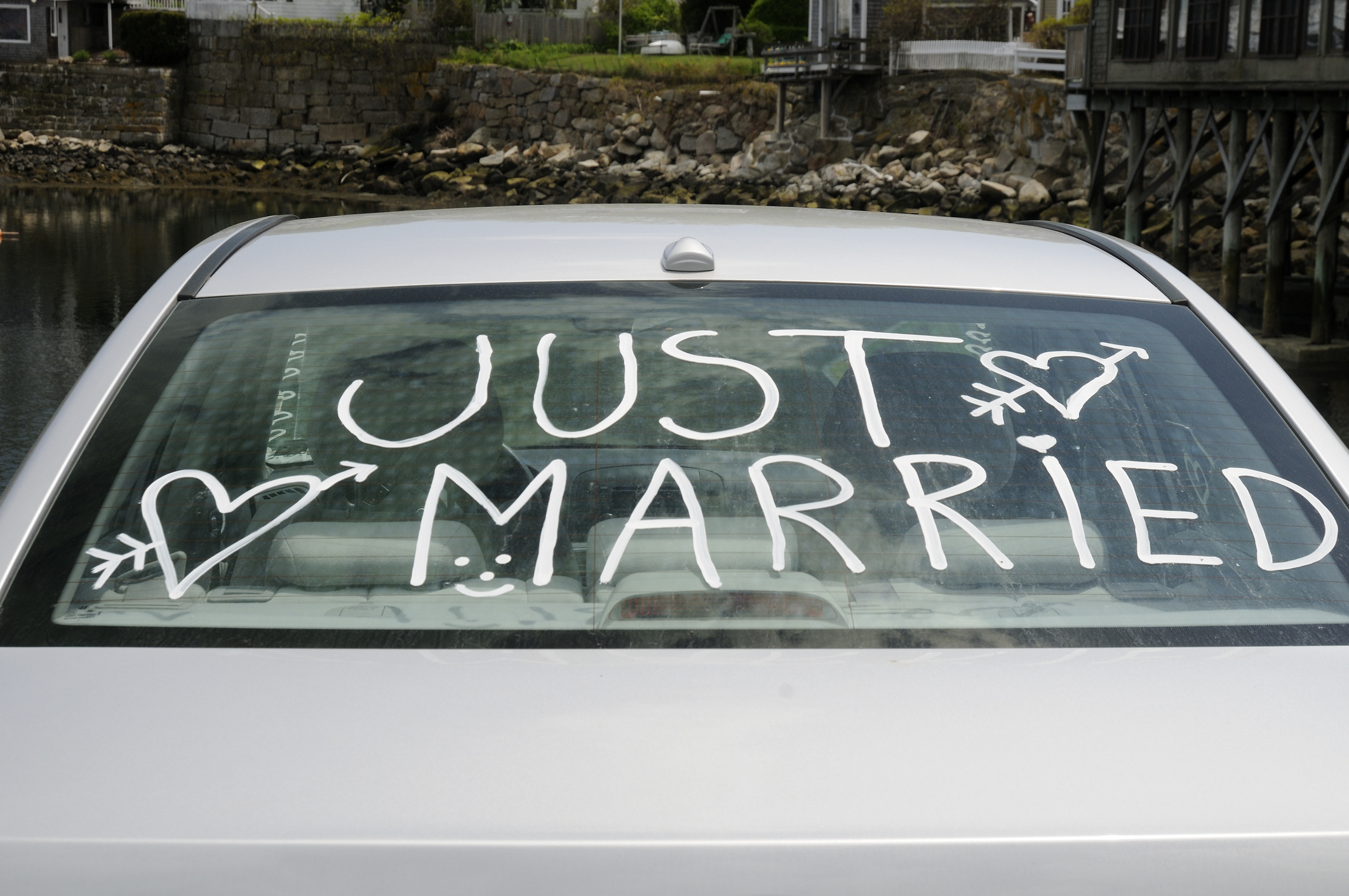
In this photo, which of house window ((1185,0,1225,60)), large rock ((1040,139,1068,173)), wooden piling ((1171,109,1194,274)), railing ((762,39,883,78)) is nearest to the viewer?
house window ((1185,0,1225,60))

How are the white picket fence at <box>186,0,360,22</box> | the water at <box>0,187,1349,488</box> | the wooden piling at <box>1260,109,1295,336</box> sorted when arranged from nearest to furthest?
the water at <box>0,187,1349,488</box>, the wooden piling at <box>1260,109,1295,336</box>, the white picket fence at <box>186,0,360,22</box>

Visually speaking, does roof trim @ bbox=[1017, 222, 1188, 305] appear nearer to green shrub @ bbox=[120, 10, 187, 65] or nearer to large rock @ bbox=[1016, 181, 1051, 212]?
large rock @ bbox=[1016, 181, 1051, 212]

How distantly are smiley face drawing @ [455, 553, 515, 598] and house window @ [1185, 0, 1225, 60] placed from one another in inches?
736

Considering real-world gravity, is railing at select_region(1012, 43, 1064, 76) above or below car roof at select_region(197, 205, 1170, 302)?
above

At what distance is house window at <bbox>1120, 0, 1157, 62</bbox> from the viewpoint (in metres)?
20.0

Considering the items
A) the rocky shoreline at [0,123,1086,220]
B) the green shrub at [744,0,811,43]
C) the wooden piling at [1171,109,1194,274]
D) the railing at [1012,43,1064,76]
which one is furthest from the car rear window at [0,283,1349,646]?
the green shrub at [744,0,811,43]

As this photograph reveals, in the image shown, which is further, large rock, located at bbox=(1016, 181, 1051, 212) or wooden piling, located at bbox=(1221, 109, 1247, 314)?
large rock, located at bbox=(1016, 181, 1051, 212)

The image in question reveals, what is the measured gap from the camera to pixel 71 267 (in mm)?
25859

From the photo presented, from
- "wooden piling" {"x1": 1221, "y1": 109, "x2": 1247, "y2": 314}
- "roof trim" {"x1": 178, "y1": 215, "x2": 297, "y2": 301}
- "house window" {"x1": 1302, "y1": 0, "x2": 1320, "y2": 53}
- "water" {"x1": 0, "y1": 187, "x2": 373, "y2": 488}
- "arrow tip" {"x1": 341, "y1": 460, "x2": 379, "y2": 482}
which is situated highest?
"house window" {"x1": 1302, "y1": 0, "x2": 1320, "y2": 53}

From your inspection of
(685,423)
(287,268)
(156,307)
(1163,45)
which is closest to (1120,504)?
(685,423)

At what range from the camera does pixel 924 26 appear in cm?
4116

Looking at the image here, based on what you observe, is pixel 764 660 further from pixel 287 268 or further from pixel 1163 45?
pixel 1163 45

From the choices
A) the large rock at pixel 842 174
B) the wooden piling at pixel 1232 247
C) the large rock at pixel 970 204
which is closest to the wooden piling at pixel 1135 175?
the wooden piling at pixel 1232 247

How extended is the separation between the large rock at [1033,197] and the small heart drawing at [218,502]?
95.5ft
